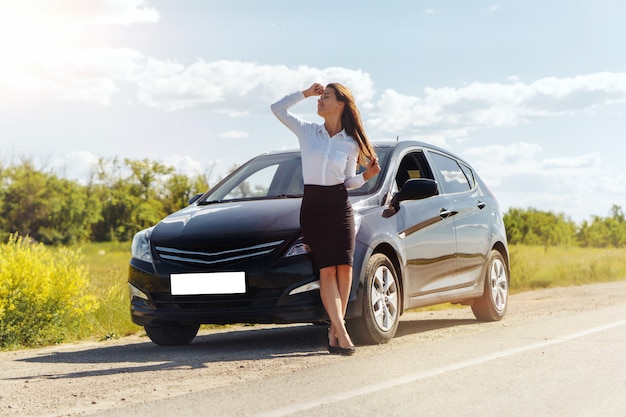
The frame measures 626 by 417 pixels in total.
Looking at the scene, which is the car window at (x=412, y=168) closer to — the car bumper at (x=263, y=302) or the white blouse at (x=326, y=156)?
the white blouse at (x=326, y=156)

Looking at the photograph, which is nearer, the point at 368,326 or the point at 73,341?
the point at 368,326

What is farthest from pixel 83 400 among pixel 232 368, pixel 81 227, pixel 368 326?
pixel 81 227

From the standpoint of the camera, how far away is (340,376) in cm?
639

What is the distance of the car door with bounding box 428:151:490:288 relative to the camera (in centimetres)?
980

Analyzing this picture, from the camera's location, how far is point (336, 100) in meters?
7.54

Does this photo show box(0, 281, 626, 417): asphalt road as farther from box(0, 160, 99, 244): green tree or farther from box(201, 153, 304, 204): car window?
box(0, 160, 99, 244): green tree

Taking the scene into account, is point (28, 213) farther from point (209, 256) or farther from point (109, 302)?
point (209, 256)

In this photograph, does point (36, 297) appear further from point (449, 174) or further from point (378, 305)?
point (449, 174)

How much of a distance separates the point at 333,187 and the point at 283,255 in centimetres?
76

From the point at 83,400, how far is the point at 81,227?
203 ft

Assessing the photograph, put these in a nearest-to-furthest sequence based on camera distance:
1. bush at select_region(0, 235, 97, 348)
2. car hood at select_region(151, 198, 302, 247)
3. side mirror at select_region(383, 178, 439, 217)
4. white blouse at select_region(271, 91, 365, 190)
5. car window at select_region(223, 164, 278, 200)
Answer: white blouse at select_region(271, 91, 365, 190), car hood at select_region(151, 198, 302, 247), side mirror at select_region(383, 178, 439, 217), car window at select_region(223, 164, 278, 200), bush at select_region(0, 235, 97, 348)

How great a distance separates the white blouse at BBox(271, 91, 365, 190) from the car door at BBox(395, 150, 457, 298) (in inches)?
48.7

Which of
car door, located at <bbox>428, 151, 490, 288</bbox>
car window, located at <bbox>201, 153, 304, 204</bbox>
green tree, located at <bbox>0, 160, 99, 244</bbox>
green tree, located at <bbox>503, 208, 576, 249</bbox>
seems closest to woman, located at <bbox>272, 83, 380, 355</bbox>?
car window, located at <bbox>201, 153, 304, 204</bbox>

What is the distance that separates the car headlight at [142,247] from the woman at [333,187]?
1.52 metres
